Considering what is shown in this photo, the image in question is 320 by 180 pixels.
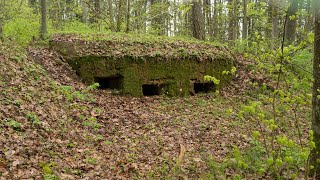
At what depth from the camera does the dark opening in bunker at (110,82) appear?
10.0m

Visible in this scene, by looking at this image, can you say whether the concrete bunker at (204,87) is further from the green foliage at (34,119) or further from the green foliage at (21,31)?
the green foliage at (34,119)

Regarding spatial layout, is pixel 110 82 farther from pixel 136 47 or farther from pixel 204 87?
pixel 204 87

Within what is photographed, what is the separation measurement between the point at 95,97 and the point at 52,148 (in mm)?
3356

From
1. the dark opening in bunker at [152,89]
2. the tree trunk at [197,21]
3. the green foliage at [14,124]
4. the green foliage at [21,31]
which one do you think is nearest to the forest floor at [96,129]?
the green foliage at [14,124]

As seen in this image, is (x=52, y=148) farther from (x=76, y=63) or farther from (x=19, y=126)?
(x=76, y=63)

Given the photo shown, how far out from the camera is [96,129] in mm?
7105

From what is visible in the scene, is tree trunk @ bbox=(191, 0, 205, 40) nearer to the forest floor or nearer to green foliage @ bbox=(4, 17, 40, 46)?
the forest floor

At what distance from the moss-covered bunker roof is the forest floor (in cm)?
90

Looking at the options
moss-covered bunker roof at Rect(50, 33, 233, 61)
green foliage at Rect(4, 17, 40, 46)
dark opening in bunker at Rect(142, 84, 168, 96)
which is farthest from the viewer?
green foliage at Rect(4, 17, 40, 46)

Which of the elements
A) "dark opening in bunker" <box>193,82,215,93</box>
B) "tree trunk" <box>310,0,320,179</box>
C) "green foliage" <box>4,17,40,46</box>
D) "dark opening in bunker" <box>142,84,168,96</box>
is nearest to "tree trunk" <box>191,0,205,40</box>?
"dark opening in bunker" <box>193,82,215,93</box>

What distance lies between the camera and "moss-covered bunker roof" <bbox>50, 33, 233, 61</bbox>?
32.6ft

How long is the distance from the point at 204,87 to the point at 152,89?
2.06 m

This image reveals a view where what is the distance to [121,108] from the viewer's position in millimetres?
8727

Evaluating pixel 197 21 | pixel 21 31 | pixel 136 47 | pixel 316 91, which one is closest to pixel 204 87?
pixel 136 47
